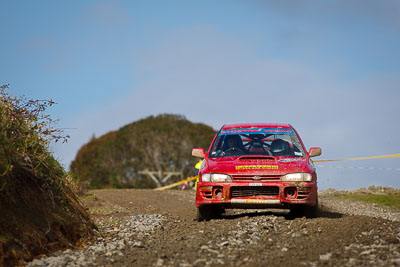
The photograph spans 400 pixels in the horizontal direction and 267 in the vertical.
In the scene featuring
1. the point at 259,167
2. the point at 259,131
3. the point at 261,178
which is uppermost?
the point at 259,131

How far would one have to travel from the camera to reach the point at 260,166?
31.7ft

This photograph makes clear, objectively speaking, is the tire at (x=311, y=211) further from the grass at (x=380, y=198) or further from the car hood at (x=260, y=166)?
the grass at (x=380, y=198)

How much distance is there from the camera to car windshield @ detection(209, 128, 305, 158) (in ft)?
34.8

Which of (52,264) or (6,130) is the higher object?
(6,130)

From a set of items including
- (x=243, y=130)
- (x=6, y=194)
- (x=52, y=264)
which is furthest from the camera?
(x=243, y=130)

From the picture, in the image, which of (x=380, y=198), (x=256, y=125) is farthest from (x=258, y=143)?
(x=380, y=198)

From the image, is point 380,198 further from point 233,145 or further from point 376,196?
point 233,145

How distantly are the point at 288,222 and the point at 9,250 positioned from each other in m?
4.47

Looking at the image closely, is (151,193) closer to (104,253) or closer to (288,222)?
(288,222)

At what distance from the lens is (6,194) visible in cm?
722

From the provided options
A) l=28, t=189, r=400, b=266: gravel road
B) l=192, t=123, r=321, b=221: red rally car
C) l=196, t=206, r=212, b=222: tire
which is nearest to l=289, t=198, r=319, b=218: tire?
l=192, t=123, r=321, b=221: red rally car

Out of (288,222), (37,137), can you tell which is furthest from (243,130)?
(37,137)

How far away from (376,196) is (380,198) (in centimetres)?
66

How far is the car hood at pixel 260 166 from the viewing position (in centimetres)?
959
